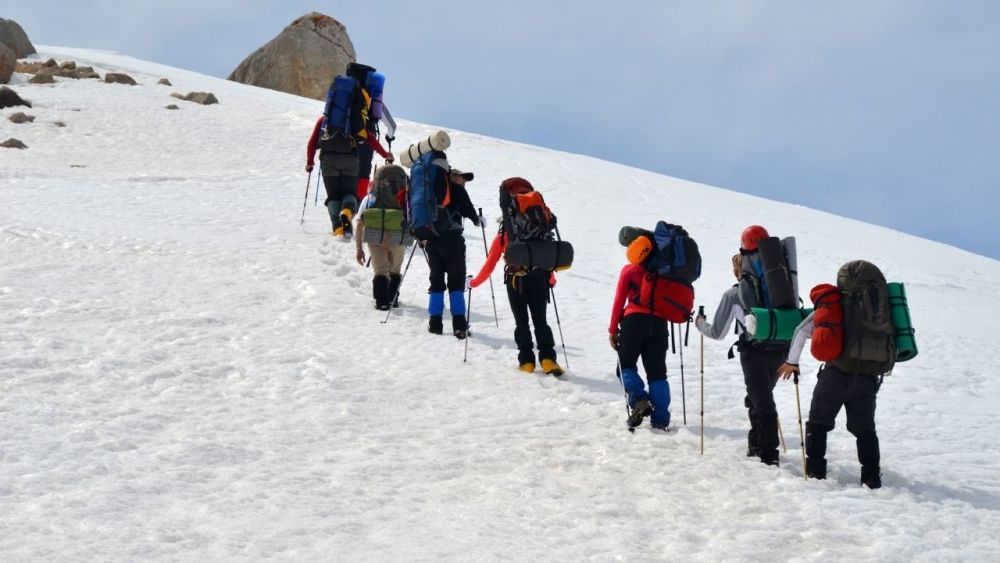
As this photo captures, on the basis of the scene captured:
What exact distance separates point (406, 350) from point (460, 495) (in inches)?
153

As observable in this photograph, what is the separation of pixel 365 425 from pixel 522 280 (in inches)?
92.2

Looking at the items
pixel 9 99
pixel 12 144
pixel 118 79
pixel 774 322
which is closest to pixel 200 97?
pixel 118 79

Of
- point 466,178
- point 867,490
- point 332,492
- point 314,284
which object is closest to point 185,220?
point 314,284

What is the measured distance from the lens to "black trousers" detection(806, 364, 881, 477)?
21.5ft

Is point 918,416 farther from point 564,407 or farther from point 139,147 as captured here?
point 139,147

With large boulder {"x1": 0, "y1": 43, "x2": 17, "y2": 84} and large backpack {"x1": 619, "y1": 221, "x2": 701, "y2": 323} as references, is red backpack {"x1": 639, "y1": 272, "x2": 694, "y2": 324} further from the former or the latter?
large boulder {"x1": 0, "y1": 43, "x2": 17, "y2": 84}

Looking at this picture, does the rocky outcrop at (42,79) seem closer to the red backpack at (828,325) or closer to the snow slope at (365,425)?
the snow slope at (365,425)

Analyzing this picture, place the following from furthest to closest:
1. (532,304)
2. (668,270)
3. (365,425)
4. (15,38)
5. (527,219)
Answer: (15,38)
(532,304)
(527,219)
(668,270)
(365,425)

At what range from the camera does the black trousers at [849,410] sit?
6.54 m

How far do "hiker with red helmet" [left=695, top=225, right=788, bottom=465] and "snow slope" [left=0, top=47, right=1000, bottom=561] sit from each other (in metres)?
0.26

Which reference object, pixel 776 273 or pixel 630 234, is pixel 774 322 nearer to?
pixel 776 273

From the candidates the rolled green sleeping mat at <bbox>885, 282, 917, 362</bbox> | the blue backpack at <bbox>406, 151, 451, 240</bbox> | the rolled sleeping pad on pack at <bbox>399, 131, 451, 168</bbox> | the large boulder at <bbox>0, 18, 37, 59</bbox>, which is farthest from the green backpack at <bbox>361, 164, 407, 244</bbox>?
the large boulder at <bbox>0, 18, 37, 59</bbox>

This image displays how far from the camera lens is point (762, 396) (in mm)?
7242

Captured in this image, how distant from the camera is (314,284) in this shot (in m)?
12.2
